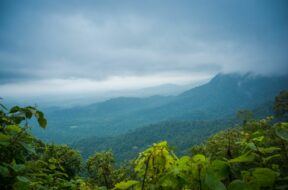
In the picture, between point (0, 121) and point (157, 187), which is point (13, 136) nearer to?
point (0, 121)

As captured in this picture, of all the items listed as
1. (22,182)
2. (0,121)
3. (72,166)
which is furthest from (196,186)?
(72,166)

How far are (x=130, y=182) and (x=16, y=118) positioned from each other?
4.21 feet

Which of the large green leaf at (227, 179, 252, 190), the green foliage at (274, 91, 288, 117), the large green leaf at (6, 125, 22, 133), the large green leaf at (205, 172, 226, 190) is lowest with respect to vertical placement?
the green foliage at (274, 91, 288, 117)

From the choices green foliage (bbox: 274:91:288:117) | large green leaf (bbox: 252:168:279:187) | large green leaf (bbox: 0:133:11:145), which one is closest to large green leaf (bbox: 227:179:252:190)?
large green leaf (bbox: 252:168:279:187)

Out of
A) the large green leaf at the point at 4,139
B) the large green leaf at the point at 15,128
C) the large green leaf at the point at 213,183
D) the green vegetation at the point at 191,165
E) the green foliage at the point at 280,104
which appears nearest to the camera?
the large green leaf at the point at 213,183

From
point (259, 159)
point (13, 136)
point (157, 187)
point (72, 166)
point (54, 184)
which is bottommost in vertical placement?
point (72, 166)

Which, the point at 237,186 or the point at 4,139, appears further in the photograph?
the point at 4,139

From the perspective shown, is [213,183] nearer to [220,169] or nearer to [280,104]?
[220,169]

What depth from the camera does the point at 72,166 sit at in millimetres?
25734

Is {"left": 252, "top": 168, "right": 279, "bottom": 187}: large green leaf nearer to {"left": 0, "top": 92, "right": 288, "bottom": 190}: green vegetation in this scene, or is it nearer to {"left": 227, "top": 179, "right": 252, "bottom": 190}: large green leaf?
{"left": 0, "top": 92, "right": 288, "bottom": 190}: green vegetation

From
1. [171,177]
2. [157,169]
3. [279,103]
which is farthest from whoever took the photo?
[279,103]

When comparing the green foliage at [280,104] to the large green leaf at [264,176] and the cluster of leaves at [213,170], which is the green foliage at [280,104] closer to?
the cluster of leaves at [213,170]

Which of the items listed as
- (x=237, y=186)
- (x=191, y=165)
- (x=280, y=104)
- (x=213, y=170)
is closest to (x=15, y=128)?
(x=191, y=165)

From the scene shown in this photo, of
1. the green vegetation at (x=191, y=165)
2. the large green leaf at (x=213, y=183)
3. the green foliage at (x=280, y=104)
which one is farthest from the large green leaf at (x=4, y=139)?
the green foliage at (x=280, y=104)
